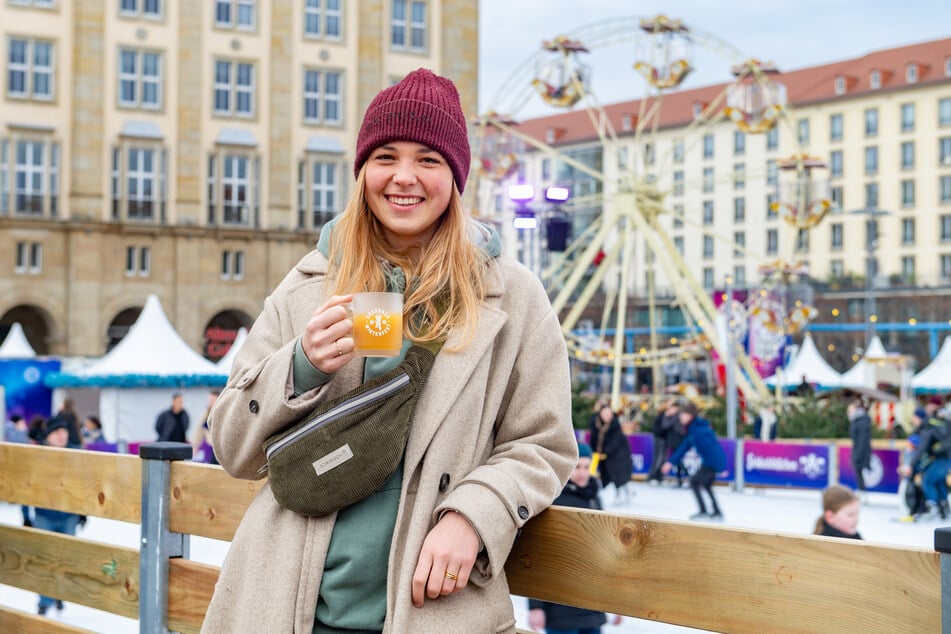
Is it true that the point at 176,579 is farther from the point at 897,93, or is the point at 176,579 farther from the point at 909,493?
the point at 897,93

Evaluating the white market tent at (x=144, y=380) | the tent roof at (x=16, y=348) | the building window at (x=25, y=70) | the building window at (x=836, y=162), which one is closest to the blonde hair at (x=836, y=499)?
the white market tent at (x=144, y=380)

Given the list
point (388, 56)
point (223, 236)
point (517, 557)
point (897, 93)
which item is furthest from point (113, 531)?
point (897, 93)

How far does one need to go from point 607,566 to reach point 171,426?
597 inches

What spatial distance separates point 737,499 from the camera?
19.3 metres

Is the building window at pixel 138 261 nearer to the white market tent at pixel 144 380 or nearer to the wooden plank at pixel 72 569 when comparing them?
the white market tent at pixel 144 380

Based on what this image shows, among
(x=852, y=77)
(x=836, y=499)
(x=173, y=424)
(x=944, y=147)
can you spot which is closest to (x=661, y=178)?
(x=173, y=424)

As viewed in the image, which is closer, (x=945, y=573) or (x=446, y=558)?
(x=945, y=573)

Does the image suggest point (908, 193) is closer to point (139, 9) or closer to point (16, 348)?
point (139, 9)

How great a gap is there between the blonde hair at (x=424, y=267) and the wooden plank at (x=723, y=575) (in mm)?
462

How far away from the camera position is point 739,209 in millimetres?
89688

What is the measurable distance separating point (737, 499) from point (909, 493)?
3.41m

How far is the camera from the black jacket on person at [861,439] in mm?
18031

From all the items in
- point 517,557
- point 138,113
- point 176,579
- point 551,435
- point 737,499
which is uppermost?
point 138,113

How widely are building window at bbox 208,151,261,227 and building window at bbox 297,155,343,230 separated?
1457 millimetres
